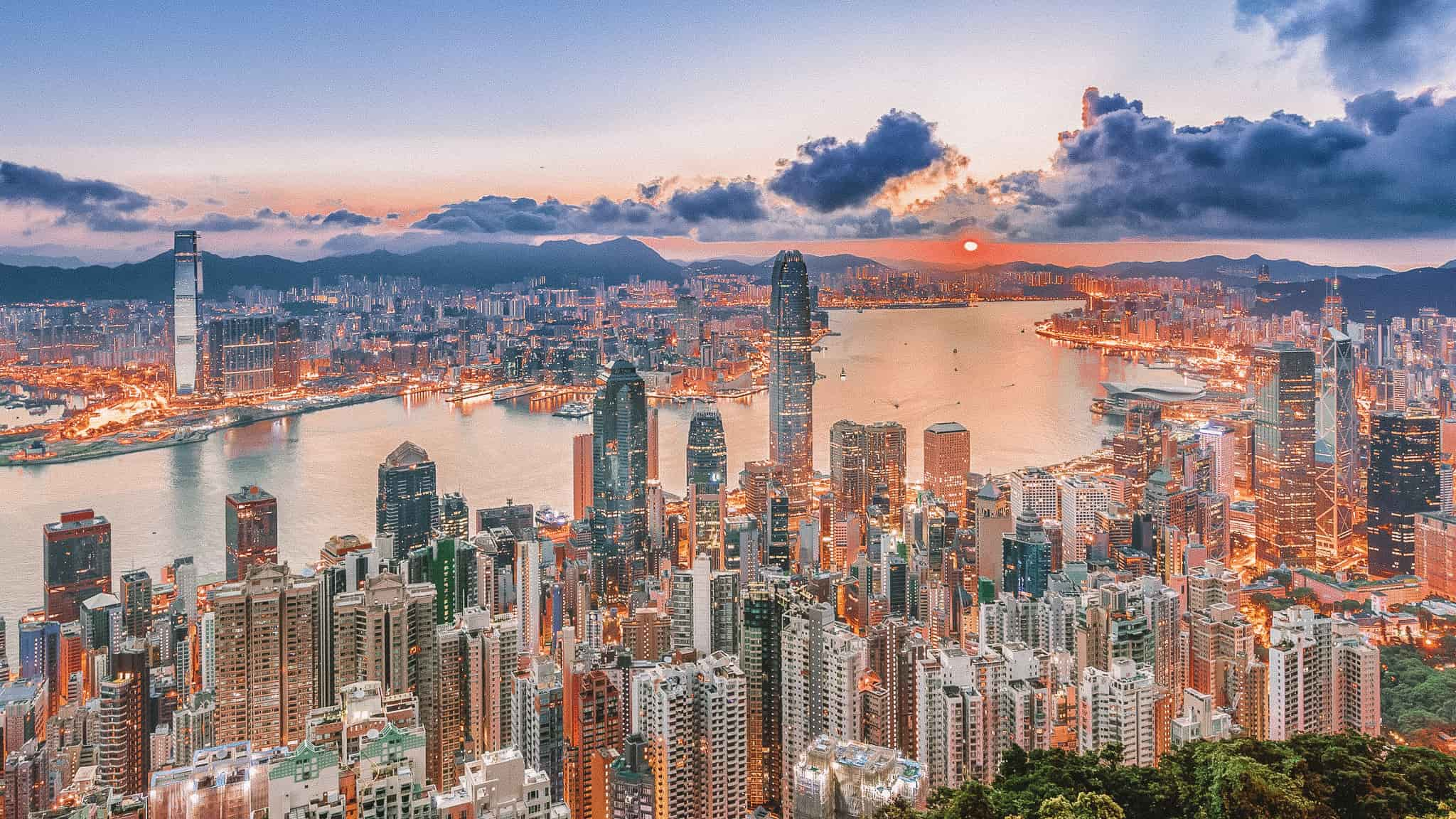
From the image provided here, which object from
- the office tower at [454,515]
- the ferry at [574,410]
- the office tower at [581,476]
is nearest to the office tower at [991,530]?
the office tower at [581,476]

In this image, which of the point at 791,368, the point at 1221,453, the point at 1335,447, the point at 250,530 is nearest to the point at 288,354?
the point at 250,530

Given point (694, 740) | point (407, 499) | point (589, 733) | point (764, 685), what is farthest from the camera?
point (407, 499)

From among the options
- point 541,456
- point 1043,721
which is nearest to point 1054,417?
point 541,456

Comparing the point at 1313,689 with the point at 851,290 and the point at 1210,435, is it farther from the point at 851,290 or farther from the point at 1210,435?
the point at 851,290

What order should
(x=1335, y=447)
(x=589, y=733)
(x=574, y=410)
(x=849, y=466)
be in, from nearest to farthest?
1. (x=589, y=733)
2. (x=1335, y=447)
3. (x=849, y=466)
4. (x=574, y=410)

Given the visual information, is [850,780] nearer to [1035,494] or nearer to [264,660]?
[264,660]

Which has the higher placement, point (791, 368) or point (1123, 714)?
point (791, 368)
